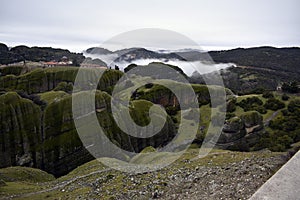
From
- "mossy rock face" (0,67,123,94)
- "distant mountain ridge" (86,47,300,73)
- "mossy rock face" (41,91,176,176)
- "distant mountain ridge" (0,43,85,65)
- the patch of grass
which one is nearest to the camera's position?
the patch of grass

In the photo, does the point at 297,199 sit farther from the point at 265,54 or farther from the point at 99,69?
the point at 265,54

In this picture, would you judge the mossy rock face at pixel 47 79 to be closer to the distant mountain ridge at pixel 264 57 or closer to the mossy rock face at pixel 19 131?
the mossy rock face at pixel 19 131

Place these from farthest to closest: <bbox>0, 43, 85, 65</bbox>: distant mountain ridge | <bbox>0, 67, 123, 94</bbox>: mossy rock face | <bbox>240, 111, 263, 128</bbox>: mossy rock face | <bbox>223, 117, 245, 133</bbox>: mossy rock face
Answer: <bbox>0, 43, 85, 65</bbox>: distant mountain ridge
<bbox>0, 67, 123, 94</bbox>: mossy rock face
<bbox>240, 111, 263, 128</bbox>: mossy rock face
<bbox>223, 117, 245, 133</bbox>: mossy rock face

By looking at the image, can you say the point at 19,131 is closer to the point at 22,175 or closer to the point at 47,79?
the point at 22,175

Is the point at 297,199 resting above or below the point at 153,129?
above

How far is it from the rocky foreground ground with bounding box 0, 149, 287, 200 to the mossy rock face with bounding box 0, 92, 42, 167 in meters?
12.2

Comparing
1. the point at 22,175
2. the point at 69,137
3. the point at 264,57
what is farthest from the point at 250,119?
the point at 264,57

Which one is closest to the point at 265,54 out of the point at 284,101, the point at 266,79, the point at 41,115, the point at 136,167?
the point at 266,79

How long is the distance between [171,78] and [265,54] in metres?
111

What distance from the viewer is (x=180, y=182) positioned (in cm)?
1199

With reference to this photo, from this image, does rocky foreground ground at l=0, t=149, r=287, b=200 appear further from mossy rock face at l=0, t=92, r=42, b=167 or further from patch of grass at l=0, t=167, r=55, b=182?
mossy rock face at l=0, t=92, r=42, b=167

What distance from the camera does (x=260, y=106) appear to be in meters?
59.0

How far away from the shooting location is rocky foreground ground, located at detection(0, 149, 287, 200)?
9459 millimetres

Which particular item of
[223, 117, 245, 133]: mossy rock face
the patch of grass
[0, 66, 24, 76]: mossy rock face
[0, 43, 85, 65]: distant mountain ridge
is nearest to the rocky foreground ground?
the patch of grass
